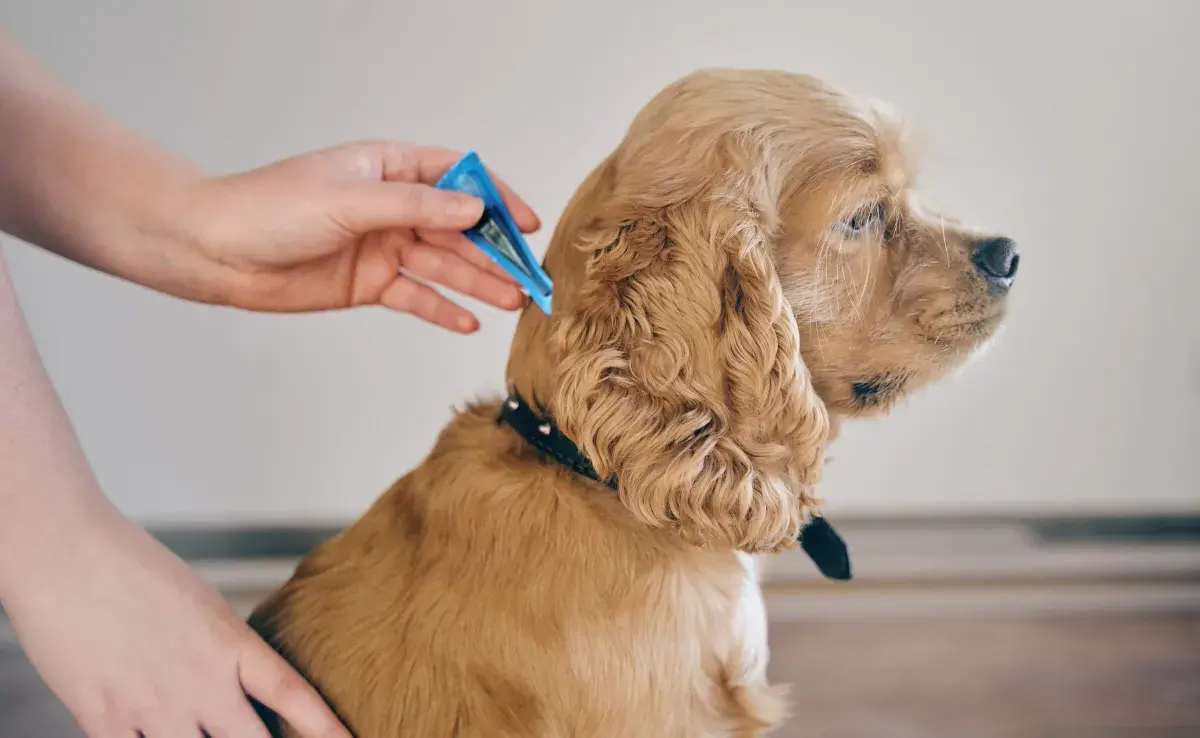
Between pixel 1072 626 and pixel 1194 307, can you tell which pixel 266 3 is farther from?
pixel 1072 626

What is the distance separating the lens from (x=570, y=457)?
848mm

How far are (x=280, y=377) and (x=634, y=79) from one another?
0.71 m

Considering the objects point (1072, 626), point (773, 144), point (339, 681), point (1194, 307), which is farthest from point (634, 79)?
point (1072, 626)

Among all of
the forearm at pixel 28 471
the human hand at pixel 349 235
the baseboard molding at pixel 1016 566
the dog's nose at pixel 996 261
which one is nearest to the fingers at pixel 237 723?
the forearm at pixel 28 471

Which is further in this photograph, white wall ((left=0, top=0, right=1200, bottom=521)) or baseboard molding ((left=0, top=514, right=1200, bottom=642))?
baseboard molding ((left=0, top=514, right=1200, bottom=642))

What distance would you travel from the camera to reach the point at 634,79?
1.17 metres

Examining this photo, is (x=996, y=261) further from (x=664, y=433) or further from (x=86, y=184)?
(x=86, y=184)

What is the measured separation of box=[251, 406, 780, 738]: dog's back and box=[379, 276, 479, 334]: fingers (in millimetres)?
315

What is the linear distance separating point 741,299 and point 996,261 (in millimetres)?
295

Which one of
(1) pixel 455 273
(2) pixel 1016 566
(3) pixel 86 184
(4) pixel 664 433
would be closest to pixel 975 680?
(2) pixel 1016 566

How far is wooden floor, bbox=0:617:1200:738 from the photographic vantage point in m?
1.31

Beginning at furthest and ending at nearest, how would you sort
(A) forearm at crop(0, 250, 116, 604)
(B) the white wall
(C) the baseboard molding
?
1. (C) the baseboard molding
2. (B) the white wall
3. (A) forearm at crop(0, 250, 116, 604)

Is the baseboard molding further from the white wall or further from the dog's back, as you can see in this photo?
the dog's back

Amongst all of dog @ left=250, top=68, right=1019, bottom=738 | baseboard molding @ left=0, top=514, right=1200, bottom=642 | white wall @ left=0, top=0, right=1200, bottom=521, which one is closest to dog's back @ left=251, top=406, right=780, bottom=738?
dog @ left=250, top=68, right=1019, bottom=738
